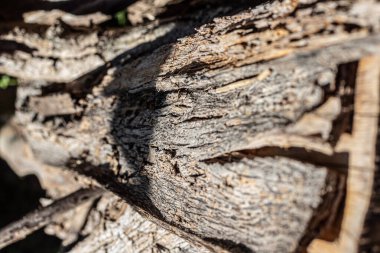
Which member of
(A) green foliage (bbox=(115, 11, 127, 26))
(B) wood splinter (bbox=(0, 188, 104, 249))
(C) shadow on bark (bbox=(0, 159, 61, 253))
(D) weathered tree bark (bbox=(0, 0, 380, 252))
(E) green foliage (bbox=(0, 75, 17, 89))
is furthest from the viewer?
(C) shadow on bark (bbox=(0, 159, 61, 253))

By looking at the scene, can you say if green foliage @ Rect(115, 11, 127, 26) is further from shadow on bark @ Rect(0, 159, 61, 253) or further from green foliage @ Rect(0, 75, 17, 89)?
shadow on bark @ Rect(0, 159, 61, 253)

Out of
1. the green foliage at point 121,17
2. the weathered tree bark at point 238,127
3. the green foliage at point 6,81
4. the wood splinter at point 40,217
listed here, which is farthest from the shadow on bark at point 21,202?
the green foliage at point 121,17

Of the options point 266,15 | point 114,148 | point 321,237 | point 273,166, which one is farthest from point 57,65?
point 321,237

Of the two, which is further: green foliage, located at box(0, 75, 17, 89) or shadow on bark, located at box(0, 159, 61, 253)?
shadow on bark, located at box(0, 159, 61, 253)

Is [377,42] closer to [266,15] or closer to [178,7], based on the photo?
[266,15]

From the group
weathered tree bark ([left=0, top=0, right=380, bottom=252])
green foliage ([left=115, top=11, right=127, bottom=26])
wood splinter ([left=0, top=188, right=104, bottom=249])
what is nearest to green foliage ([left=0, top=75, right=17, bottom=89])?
weathered tree bark ([left=0, top=0, right=380, bottom=252])

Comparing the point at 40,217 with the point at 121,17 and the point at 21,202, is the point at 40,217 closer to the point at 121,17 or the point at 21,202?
the point at 21,202

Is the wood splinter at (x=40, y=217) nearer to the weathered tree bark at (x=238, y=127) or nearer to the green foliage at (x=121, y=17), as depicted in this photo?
the weathered tree bark at (x=238, y=127)

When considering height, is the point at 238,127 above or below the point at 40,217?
above

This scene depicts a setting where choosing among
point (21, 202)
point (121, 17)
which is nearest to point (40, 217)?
point (21, 202)
